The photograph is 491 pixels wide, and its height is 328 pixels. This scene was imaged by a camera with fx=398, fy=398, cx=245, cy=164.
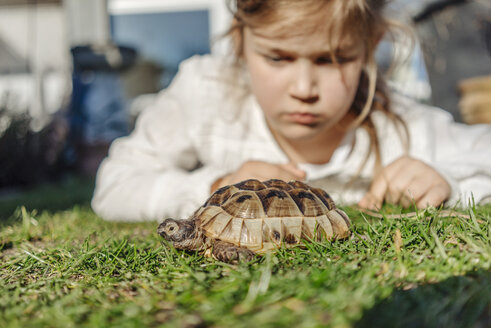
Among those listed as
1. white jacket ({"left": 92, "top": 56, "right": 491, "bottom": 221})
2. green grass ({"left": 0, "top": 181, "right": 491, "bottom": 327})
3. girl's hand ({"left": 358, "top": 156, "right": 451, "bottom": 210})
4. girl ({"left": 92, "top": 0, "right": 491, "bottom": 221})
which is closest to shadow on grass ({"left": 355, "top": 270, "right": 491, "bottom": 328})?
green grass ({"left": 0, "top": 181, "right": 491, "bottom": 327})

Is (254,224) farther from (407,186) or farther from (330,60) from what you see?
(330,60)

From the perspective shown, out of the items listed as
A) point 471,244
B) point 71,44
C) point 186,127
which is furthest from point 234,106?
point 71,44

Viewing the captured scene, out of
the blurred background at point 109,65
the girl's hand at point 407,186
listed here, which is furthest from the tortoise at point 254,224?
the blurred background at point 109,65

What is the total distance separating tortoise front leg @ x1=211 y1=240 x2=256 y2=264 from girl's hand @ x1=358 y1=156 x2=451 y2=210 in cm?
99

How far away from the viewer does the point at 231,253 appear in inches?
48.2

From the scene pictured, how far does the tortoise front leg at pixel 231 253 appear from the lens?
1.22 metres

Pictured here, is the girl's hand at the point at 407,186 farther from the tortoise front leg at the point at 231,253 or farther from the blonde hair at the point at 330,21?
the tortoise front leg at the point at 231,253

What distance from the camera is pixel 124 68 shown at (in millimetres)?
7418

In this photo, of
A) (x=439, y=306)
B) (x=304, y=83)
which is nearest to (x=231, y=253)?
(x=439, y=306)

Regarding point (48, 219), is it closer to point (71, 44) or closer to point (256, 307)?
point (256, 307)

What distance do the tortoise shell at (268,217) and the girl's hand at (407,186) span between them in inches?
28.0

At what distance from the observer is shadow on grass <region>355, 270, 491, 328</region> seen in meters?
0.79

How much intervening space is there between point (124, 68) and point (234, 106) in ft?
16.9

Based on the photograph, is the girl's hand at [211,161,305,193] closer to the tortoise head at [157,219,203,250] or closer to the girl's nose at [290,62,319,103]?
the girl's nose at [290,62,319,103]
